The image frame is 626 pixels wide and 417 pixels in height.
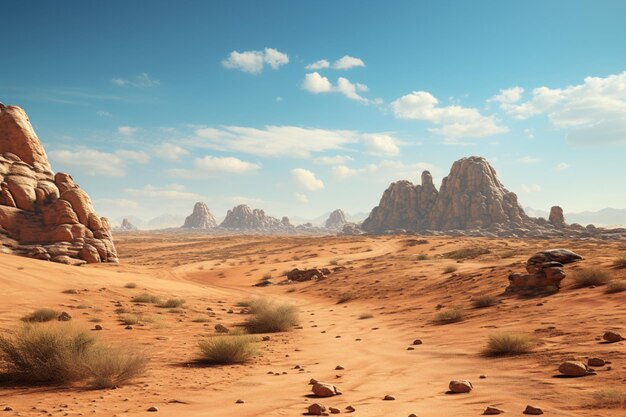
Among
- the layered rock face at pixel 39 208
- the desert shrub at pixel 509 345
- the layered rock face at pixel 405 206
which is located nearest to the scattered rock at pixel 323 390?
the desert shrub at pixel 509 345

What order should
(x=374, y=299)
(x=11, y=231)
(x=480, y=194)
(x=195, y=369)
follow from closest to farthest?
(x=195, y=369), (x=374, y=299), (x=11, y=231), (x=480, y=194)

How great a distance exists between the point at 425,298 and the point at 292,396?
14674 mm

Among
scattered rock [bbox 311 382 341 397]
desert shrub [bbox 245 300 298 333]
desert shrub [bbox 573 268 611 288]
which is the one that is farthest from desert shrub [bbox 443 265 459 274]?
scattered rock [bbox 311 382 341 397]

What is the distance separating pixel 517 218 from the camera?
354ft

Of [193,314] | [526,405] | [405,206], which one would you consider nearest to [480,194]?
[405,206]

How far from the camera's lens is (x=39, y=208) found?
35125mm

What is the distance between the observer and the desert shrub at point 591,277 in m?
14.7

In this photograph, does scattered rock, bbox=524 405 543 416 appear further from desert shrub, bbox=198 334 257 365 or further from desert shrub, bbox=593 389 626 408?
desert shrub, bbox=198 334 257 365

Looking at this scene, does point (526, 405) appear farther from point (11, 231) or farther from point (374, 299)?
point (11, 231)

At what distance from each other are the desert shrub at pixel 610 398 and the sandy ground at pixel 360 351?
125mm

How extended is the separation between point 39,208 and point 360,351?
3559 cm

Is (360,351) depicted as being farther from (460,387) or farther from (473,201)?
(473,201)

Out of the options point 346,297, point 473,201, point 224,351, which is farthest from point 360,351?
point 473,201

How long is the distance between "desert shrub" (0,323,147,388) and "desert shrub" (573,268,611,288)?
1538 cm
